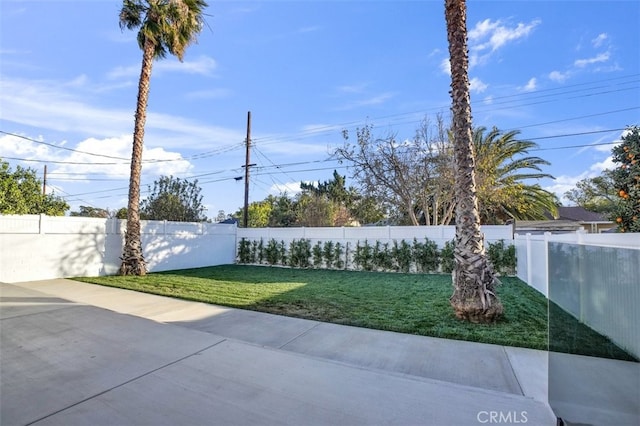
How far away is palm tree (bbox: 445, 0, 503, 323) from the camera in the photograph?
5.23 metres

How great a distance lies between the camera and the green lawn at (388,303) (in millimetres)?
4179

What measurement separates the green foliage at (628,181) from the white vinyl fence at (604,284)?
14.2 inches

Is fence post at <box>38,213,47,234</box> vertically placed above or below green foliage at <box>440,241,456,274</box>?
above

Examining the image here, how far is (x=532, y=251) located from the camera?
27.7ft

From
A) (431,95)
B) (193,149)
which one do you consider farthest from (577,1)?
(193,149)

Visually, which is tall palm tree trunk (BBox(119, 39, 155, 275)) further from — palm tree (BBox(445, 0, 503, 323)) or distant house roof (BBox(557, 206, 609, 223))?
distant house roof (BBox(557, 206, 609, 223))

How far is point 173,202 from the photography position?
21.1 m

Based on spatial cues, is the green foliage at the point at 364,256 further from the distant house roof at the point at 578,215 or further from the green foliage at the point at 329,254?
the distant house roof at the point at 578,215

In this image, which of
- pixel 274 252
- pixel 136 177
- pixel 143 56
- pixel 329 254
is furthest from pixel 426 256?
pixel 143 56

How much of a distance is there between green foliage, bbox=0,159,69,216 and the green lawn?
4.43 m

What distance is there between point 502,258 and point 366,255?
15.5 feet

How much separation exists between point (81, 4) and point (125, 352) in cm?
976

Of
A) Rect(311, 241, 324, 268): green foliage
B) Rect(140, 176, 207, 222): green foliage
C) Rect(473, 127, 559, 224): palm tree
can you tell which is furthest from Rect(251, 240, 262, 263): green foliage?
Rect(473, 127, 559, 224): palm tree

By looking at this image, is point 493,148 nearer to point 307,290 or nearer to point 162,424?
point 307,290
